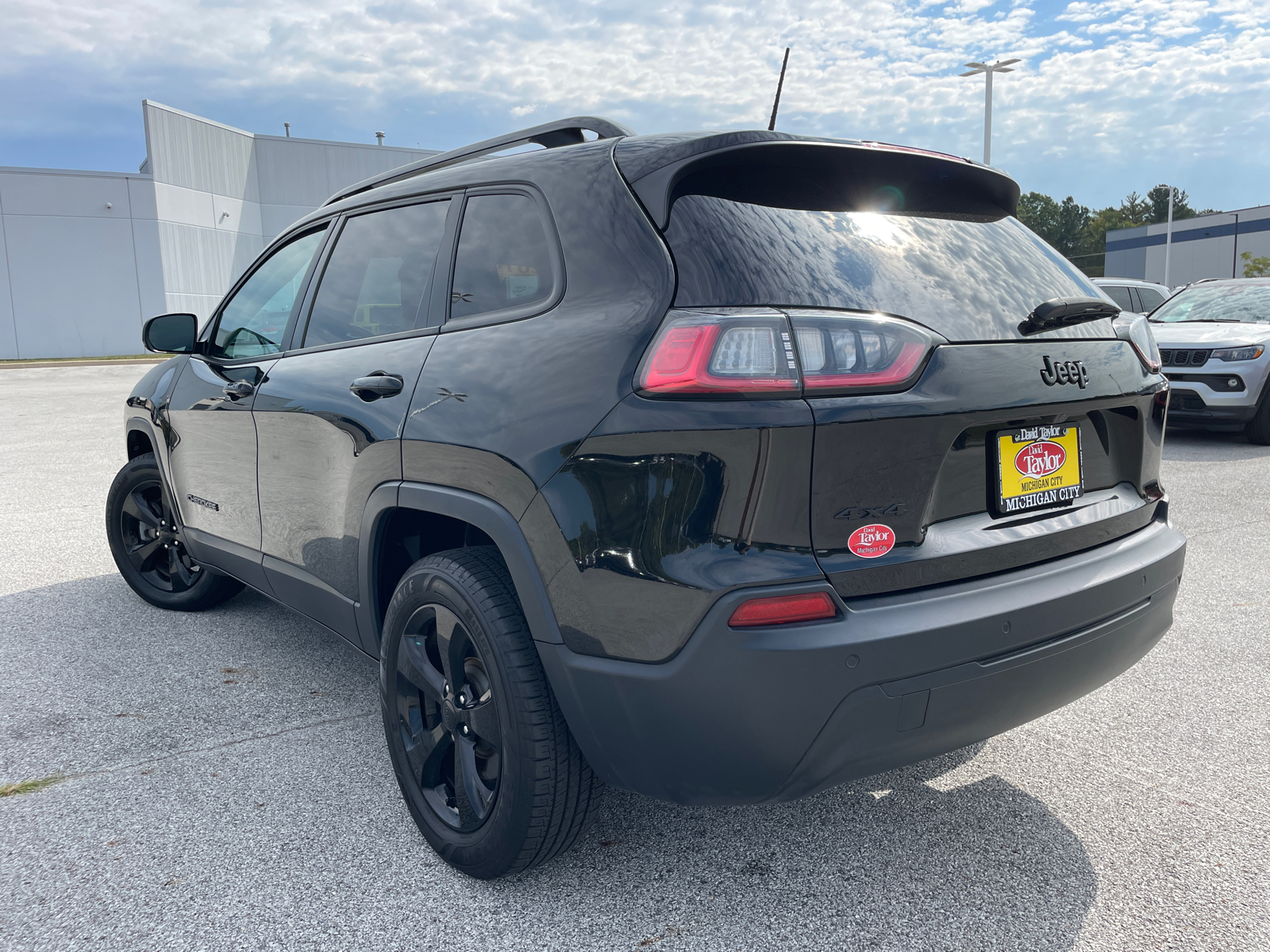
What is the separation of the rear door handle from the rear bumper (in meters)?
0.95

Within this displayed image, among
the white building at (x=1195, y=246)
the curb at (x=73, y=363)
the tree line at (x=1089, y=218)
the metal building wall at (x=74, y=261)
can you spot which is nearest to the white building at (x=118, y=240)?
the metal building wall at (x=74, y=261)

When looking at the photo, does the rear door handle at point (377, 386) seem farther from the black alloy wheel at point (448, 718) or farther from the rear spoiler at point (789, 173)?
the rear spoiler at point (789, 173)

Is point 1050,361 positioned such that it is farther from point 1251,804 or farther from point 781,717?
point 1251,804

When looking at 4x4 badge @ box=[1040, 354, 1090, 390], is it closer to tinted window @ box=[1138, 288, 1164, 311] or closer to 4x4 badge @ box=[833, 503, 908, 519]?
4x4 badge @ box=[833, 503, 908, 519]

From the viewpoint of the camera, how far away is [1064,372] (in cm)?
214

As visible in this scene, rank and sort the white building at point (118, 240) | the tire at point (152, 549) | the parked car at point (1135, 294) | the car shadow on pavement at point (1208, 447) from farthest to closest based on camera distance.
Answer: the white building at point (118, 240)
the parked car at point (1135, 294)
the car shadow on pavement at point (1208, 447)
the tire at point (152, 549)

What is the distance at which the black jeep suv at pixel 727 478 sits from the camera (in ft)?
5.84

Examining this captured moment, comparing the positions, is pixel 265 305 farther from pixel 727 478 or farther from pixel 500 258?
pixel 727 478

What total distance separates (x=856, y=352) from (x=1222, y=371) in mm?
9304

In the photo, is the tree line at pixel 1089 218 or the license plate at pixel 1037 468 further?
the tree line at pixel 1089 218

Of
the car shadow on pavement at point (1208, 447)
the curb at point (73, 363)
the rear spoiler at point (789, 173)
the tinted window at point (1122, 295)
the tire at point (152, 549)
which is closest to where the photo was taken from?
the rear spoiler at point (789, 173)

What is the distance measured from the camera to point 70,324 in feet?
115

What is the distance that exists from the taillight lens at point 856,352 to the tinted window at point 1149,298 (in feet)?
49.2

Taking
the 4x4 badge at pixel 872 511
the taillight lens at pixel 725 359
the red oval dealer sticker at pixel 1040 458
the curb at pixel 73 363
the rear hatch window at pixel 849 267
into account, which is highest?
the rear hatch window at pixel 849 267
